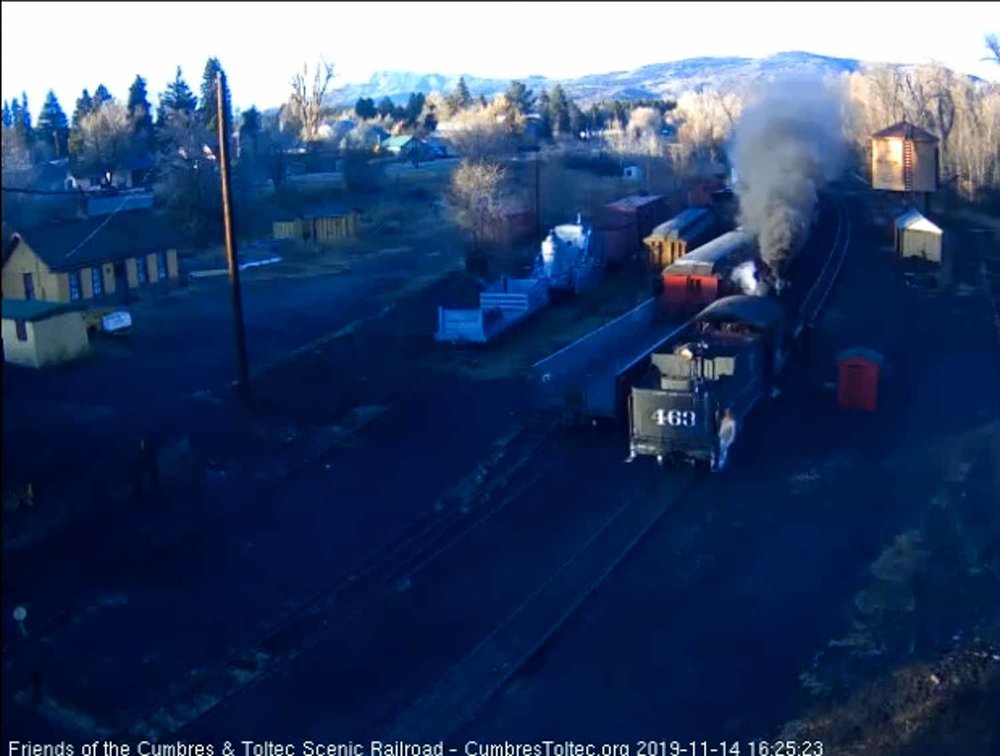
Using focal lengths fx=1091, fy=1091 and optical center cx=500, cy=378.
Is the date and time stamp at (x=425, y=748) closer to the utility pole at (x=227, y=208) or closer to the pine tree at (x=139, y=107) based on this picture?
the utility pole at (x=227, y=208)

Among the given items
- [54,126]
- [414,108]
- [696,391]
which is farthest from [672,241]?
[414,108]

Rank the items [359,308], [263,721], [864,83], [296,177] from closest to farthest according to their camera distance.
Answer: [263,721] → [359,308] → [864,83] → [296,177]

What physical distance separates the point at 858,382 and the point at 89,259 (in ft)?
65.8

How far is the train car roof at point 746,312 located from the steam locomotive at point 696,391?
35 mm

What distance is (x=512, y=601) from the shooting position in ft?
42.1

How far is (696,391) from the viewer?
53.5 ft

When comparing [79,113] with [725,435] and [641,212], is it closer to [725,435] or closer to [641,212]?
[641,212]

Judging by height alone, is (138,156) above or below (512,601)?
above

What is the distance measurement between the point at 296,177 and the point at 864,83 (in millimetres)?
28492

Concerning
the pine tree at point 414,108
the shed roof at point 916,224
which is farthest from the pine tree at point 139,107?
the shed roof at point 916,224

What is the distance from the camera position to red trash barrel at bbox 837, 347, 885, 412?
63.6 feet

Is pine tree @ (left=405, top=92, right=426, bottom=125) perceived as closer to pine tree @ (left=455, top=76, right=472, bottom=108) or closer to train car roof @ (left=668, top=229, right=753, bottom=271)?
pine tree @ (left=455, top=76, right=472, bottom=108)

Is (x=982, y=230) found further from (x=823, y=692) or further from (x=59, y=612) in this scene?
(x=59, y=612)

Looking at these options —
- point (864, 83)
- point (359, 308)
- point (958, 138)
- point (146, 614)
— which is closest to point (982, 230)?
point (958, 138)
